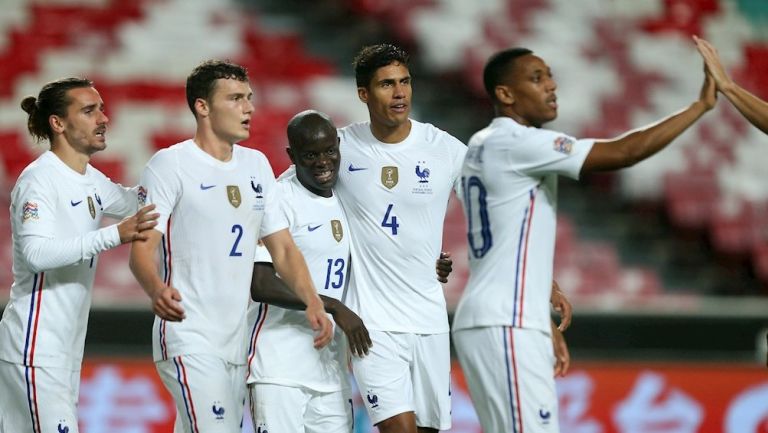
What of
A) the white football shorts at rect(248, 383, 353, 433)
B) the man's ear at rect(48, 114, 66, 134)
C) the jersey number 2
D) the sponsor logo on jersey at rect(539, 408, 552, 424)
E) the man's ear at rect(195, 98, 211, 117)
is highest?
the man's ear at rect(195, 98, 211, 117)

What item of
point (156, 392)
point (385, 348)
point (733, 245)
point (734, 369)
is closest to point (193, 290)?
point (385, 348)

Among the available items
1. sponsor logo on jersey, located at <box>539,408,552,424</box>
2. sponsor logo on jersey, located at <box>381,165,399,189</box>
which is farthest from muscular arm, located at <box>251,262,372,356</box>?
sponsor logo on jersey, located at <box>539,408,552,424</box>

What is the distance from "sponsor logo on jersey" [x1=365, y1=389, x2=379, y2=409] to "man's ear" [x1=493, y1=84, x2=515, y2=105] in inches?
62.1

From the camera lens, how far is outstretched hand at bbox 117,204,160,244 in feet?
18.3

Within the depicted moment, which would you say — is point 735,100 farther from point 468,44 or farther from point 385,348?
point 468,44

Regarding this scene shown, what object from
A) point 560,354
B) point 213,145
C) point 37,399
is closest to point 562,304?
point 560,354

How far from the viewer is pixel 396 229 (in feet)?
20.1

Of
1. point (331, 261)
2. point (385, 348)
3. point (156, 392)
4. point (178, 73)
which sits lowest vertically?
point (156, 392)

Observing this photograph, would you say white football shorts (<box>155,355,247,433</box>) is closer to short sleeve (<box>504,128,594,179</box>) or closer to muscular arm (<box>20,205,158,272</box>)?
muscular arm (<box>20,205,158,272</box>)

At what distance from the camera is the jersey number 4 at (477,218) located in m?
5.24

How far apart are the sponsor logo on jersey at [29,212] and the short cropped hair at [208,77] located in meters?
0.85

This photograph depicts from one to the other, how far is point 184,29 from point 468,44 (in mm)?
2815

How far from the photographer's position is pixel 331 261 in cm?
618

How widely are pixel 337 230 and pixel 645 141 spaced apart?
1809 mm
